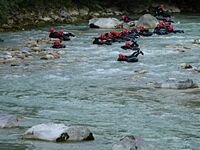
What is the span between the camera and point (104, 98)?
41.9ft

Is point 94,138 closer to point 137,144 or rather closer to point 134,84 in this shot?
point 137,144

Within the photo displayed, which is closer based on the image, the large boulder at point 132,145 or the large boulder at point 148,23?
the large boulder at point 132,145

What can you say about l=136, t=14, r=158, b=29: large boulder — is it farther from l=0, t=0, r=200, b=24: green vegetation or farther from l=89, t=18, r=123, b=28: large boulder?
l=0, t=0, r=200, b=24: green vegetation

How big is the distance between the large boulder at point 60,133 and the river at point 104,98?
6.5 inches

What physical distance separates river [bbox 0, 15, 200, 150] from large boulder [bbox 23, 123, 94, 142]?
166 mm

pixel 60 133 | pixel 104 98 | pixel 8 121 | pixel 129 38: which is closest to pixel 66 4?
pixel 129 38

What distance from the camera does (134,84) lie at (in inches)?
570

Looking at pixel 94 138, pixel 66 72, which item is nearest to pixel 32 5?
pixel 66 72

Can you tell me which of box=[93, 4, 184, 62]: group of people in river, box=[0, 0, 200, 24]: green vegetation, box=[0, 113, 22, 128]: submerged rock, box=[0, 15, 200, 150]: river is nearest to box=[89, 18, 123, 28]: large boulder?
box=[93, 4, 184, 62]: group of people in river

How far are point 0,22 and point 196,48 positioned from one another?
1142cm

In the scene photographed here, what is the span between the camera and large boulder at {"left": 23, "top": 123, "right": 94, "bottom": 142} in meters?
8.94

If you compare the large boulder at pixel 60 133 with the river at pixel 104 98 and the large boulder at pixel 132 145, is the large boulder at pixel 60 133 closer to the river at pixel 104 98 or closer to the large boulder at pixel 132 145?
the river at pixel 104 98

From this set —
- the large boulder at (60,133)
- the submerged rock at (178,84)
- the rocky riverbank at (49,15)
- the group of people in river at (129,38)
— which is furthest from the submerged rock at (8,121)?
the rocky riverbank at (49,15)

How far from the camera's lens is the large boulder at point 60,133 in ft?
29.3
